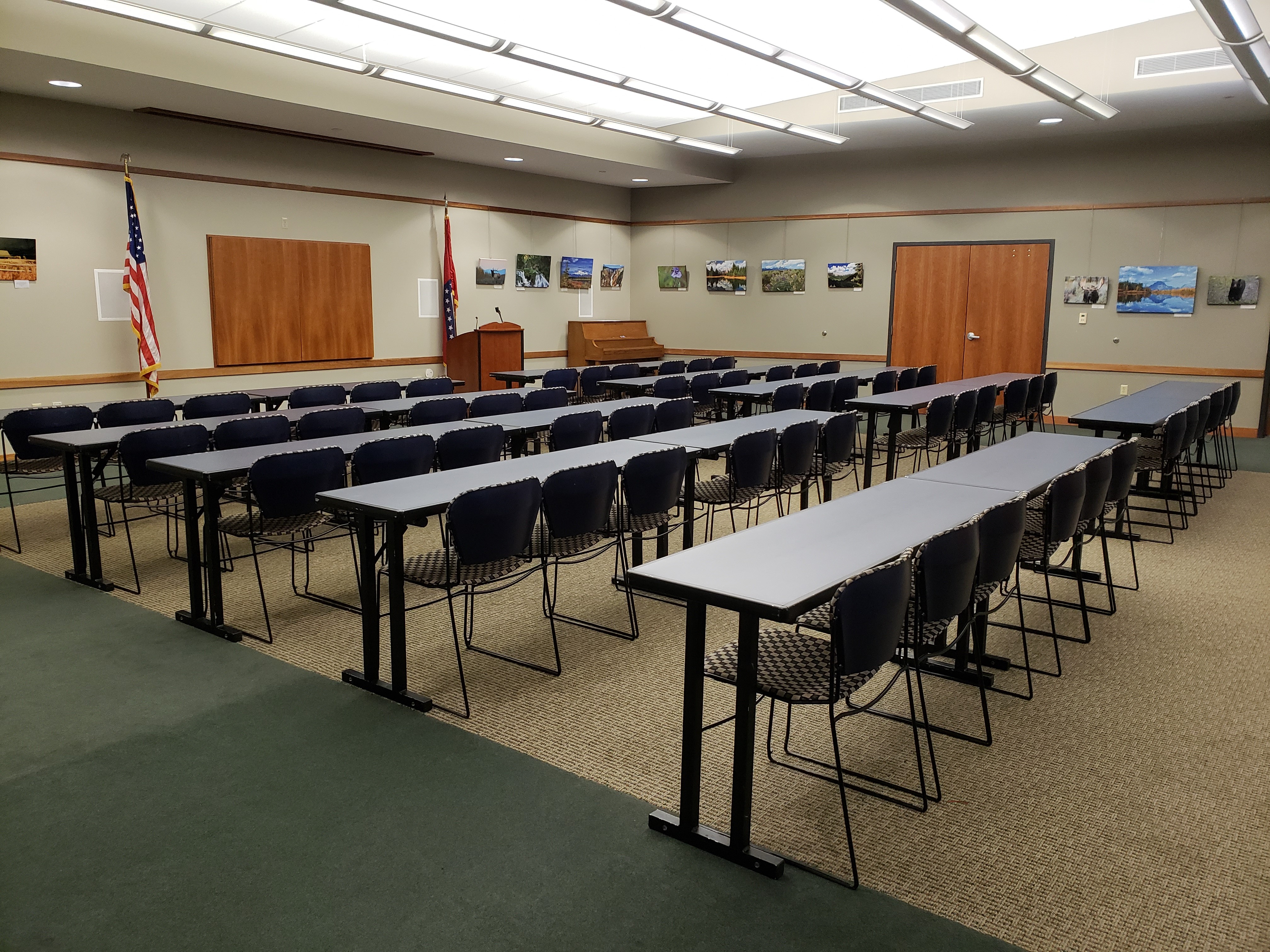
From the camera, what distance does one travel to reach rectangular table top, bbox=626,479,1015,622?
8.39 feet

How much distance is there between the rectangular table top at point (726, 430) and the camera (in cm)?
512

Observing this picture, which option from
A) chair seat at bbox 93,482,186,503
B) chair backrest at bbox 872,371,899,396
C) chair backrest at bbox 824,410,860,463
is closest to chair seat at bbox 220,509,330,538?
chair seat at bbox 93,482,186,503

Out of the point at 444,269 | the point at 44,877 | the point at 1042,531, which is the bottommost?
the point at 44,877

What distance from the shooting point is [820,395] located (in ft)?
28.8

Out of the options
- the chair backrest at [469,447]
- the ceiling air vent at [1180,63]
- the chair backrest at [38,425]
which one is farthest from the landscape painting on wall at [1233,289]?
the chair backrest at [38,425]

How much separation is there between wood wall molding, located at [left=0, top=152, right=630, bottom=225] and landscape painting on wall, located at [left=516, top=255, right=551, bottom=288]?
0.63 meters

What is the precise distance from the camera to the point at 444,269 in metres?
12.1

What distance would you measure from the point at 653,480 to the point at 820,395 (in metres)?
4.66

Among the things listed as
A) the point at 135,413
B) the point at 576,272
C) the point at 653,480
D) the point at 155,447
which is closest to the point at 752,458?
the point at 653,480

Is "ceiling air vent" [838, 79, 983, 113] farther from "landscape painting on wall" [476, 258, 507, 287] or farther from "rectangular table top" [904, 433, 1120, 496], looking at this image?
"rectangular table top" [904, 433, 1120, 496]

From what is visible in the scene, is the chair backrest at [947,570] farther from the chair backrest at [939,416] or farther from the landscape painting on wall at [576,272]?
the landscape painting on wall at [576,272]

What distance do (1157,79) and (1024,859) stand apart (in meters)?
8.98

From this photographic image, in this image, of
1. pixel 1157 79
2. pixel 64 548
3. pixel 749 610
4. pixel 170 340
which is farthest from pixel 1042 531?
pixel 170 340

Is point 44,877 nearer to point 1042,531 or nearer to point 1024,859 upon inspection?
point 1024,859
